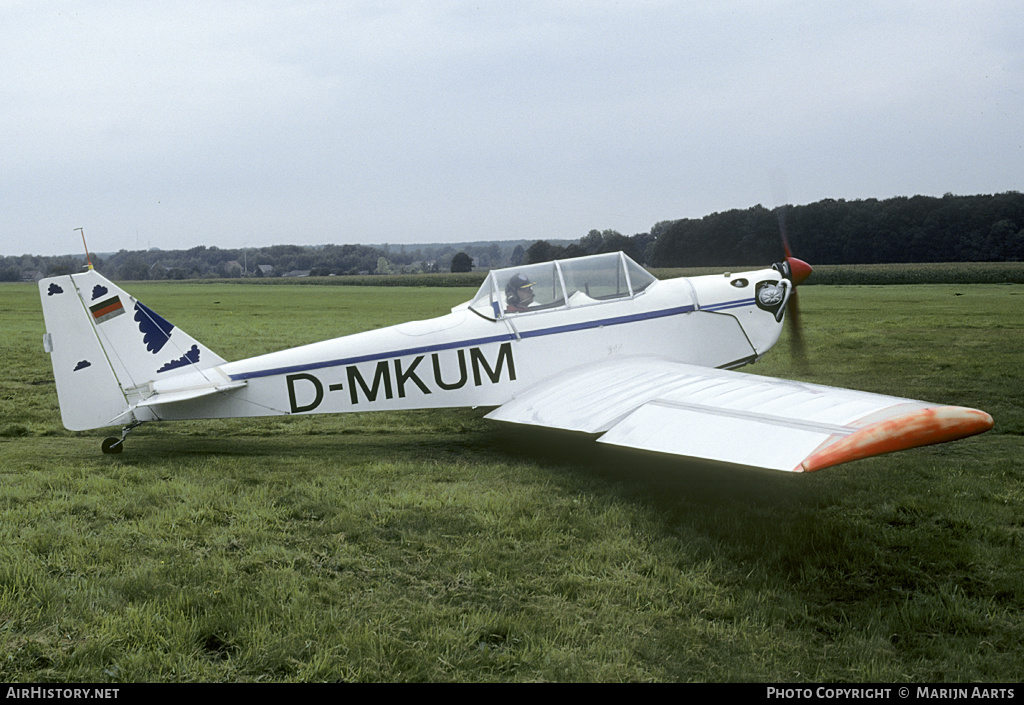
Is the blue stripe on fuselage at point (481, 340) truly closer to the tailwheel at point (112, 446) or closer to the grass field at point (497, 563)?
the grass field at point (497, 563)

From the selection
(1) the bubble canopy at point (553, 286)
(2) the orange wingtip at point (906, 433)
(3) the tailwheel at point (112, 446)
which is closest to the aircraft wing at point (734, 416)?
(2) the orange wingtip at point (906, 433)

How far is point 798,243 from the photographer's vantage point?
46000 millimetres

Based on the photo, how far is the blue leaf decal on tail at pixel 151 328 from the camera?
709 centimetres

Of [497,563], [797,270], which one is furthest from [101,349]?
[797,270]

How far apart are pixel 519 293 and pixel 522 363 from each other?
0.80 m

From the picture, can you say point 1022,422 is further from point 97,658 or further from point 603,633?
point 97,658

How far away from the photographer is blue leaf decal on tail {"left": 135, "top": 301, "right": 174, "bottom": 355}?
7086mm

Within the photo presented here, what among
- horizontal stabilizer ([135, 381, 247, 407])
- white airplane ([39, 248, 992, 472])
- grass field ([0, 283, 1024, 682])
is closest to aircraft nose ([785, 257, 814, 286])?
white airplane ([39, 248, 992, 472])

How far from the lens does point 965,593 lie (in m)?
4.02

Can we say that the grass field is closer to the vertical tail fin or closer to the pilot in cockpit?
the vertical tail fin

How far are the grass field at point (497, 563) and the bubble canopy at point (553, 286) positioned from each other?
63.5 inches

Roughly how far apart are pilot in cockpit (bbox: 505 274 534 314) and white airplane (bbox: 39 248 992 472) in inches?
0.5

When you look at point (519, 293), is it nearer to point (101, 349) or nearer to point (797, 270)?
point (797, 270)
